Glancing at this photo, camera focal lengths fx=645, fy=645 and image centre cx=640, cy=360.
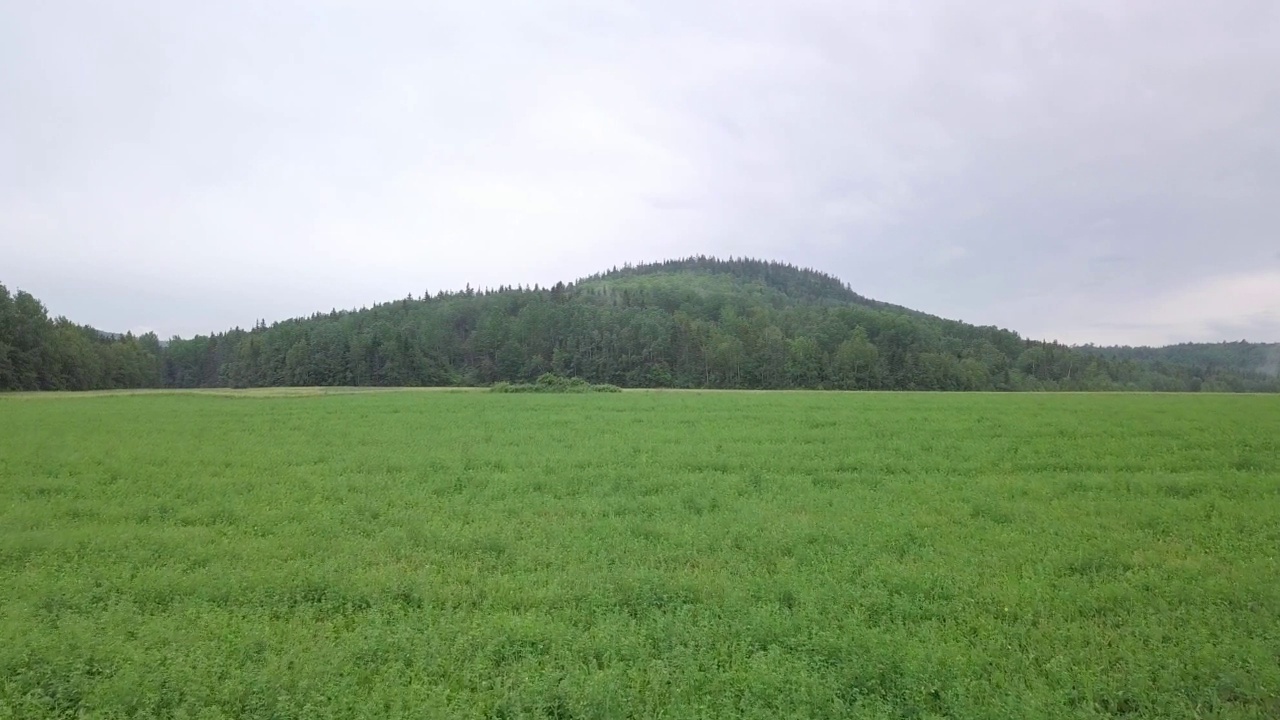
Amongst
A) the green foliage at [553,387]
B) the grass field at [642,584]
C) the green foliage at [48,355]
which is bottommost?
the grass field at [642,584]

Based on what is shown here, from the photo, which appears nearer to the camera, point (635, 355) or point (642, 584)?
point (642, 584)

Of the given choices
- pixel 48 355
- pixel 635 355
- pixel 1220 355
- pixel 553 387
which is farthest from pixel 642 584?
pixel 1220 355

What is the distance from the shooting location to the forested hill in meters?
79.9

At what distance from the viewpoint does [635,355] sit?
289 ft

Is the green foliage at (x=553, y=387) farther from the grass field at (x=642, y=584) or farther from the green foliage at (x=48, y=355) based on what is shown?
the green foliage at (x=48, y=355)

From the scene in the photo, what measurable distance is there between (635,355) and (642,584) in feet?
264

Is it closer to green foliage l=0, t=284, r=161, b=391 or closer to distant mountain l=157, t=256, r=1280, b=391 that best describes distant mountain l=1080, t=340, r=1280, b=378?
distant mountain l=157, t=256, r=1280, b=391

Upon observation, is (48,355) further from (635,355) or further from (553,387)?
(635,355)

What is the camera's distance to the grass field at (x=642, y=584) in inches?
219

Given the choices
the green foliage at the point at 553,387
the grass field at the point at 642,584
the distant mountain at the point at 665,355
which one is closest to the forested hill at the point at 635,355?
the distant mountain at the point at 665,355

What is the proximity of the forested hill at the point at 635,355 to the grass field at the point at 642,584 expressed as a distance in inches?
2597

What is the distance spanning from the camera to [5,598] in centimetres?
752

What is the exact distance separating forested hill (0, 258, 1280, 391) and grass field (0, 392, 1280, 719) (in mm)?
65968

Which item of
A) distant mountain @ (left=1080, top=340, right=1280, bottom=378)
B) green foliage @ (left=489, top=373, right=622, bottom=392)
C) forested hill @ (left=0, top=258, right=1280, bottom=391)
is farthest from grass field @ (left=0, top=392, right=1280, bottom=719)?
distant mountain @ (left=1080, top=340, right=1280, bottom=378)
